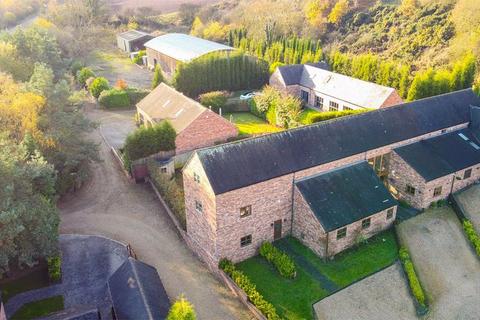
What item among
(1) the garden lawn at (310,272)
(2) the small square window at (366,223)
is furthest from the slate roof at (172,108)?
(2) the small square window at (366,223)

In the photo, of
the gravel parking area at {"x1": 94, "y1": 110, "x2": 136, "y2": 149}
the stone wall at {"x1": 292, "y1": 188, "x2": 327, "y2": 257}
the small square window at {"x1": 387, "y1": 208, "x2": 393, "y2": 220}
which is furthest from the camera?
the gravel parking area at {"x1": 94, "y1": 110, "x2": 136, "y2": 149}

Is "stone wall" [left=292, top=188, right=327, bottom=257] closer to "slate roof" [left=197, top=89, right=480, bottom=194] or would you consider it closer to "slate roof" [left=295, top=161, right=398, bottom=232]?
"slate roof" [left=295, top=161, right=398, bottom=232]

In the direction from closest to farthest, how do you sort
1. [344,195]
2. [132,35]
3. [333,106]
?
[344,195] → [333,106] → [132,35]

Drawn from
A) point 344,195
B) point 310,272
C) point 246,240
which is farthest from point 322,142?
point 310,272

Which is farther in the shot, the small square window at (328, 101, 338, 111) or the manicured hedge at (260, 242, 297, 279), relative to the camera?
the small square window at (328, 101, 338, 111)

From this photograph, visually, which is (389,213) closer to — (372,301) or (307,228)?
(307,228)

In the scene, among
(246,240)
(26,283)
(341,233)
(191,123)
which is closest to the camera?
(26,283)

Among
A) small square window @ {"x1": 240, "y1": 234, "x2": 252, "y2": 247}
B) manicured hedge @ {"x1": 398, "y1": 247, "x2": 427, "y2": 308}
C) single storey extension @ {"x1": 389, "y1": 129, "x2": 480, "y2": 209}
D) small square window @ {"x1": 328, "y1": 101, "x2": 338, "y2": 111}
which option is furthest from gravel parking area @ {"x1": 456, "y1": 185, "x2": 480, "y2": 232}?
small square window @ {"x1": 328, "y1": 101, "x2": 338, "y2": 111}
